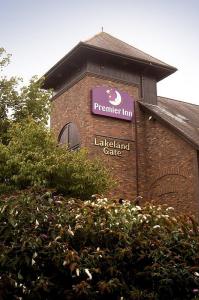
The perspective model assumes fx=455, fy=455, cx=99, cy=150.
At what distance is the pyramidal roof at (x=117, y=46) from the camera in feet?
65.1

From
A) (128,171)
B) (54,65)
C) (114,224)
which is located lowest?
(114,224)

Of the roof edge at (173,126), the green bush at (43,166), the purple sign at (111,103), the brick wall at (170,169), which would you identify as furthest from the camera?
the purple sign at (111,103)

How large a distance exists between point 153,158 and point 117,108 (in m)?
2.62

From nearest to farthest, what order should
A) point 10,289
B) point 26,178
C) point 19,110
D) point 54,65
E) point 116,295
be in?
point 10,289, point 116,295, point 26,178, point 19,110, point 54,65

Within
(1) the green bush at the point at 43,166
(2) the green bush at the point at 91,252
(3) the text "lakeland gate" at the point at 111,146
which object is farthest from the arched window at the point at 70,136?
(2) the green bush at the point at 91,252

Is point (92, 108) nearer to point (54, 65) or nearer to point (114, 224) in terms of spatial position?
point (54, 65)

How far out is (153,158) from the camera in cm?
1900

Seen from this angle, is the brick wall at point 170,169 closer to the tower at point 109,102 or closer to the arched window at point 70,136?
the tower at point 109,102

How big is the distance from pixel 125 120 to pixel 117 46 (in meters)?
3.73

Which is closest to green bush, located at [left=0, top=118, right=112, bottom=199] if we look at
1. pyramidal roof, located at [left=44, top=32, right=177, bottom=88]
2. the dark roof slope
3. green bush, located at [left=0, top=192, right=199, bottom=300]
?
the dark roof slope

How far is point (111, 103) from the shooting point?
63.3 feet

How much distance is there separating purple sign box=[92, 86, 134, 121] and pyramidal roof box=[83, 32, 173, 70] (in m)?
1.75

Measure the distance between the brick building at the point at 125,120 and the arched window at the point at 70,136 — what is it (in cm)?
4

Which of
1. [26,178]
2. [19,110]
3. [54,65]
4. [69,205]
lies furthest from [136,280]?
[54,65]
